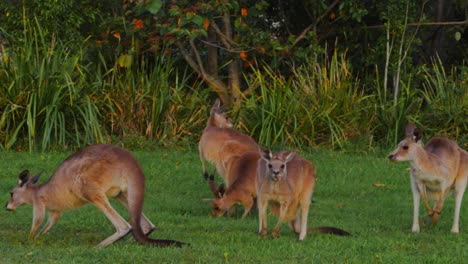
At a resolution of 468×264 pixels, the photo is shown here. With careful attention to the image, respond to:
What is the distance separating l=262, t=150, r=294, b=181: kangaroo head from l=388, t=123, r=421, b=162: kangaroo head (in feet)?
3.96

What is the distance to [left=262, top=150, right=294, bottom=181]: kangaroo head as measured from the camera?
8.80 meters

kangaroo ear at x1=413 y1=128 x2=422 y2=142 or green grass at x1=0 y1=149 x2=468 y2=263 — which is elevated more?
kangaroo ear at x1=413 y1=128 x2=422 y2=142

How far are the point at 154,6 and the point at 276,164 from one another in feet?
19.4

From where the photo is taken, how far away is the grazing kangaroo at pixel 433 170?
9.61 meters

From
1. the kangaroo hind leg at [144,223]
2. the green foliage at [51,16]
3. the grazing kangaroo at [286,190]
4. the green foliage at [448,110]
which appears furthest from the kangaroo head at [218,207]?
the green foliage at [51,16]

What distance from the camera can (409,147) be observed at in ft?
31.6

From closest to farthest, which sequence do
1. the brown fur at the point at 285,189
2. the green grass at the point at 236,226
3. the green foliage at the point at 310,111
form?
the green grass at the point at 236,226
the brown fur at the point at 285,189
the green foliage at the point at 310,111

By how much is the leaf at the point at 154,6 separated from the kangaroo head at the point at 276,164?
18.3 ft


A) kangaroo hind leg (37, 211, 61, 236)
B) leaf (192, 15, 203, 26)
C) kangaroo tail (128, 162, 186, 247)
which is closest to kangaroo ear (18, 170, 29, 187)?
kangaroo hind leg (37, 211, 61, 236)

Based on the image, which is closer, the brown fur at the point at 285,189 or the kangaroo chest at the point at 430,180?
the brown fur at the point at 285,189

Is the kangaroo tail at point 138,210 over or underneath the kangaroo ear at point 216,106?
over

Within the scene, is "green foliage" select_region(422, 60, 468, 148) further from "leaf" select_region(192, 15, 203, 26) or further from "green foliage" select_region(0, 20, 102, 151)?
"green foliage" select_region(0, 20, 102, 151)

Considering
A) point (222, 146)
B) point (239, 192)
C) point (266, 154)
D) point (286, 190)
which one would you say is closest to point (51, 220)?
point (266, 154)

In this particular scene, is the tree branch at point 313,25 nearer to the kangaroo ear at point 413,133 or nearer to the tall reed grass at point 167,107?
the tall reed grass at point 167,107
